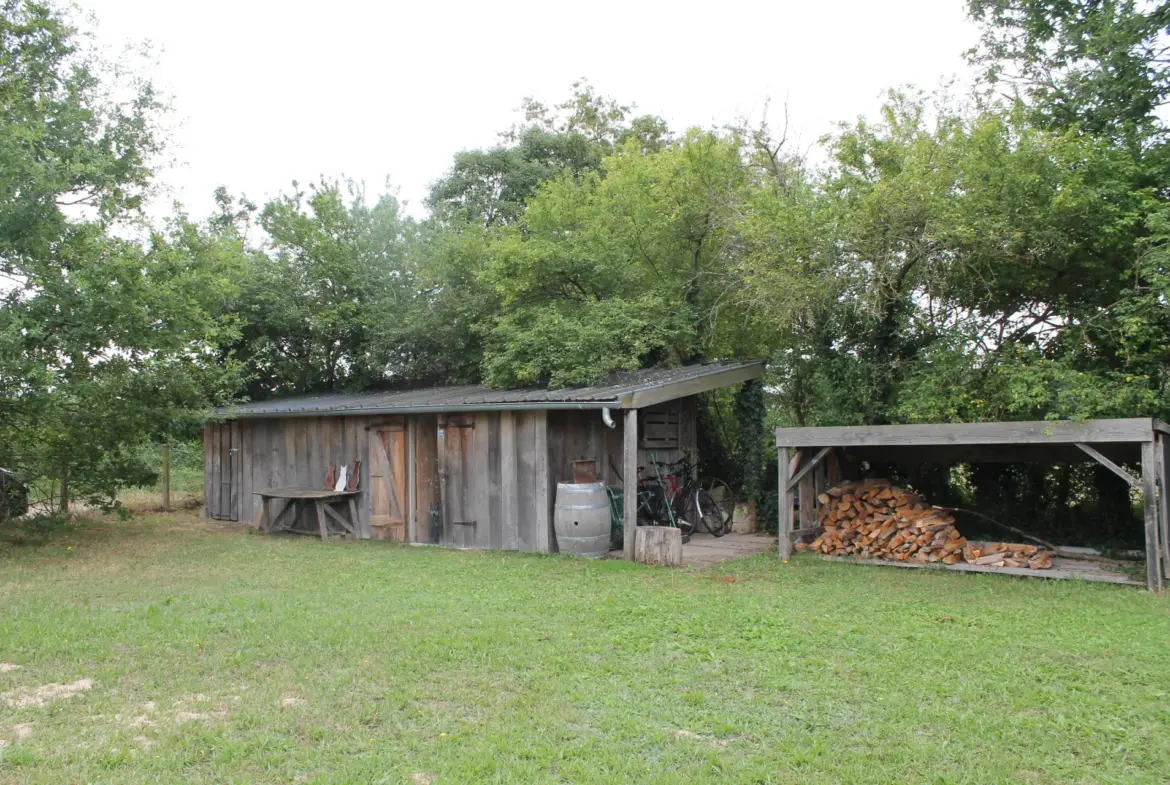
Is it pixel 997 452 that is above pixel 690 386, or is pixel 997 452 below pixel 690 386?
below

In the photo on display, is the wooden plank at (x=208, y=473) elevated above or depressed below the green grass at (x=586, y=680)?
above

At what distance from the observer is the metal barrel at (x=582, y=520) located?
9344 millimetres

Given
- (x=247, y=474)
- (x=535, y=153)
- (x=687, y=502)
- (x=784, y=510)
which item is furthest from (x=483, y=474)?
(x=535, y=153)

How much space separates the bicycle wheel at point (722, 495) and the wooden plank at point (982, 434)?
333 cm

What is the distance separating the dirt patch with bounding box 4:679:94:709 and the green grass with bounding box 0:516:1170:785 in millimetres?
48

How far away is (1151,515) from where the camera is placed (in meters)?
7.04

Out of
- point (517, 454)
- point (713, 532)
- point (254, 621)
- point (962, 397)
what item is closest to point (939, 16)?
point (962, 397)

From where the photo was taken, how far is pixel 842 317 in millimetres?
10453

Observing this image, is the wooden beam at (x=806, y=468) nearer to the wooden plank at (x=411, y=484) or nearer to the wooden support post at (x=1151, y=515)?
the wooden support post at (x=1151, y=515)

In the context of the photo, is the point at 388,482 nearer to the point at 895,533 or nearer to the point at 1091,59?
the point at 895,533

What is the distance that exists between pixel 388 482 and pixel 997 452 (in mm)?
7886

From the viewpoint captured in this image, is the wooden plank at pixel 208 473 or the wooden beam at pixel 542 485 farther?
the wooden plank at pixel 208 473

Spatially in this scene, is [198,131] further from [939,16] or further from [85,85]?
[939,16]

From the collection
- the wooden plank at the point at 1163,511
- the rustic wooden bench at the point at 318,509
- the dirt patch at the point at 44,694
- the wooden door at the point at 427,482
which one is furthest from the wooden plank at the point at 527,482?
the wooden plank at the point at 1163,511
